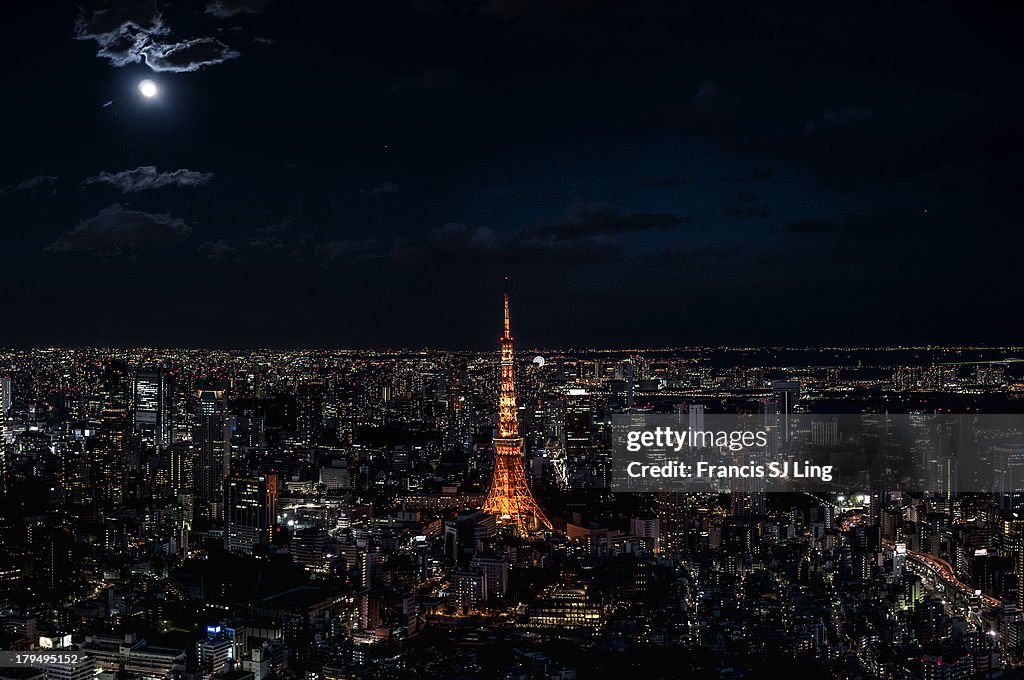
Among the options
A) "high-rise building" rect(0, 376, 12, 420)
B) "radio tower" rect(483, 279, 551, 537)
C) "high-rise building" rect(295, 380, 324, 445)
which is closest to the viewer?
"high-rise building" rect(0, 376, 12, 420)

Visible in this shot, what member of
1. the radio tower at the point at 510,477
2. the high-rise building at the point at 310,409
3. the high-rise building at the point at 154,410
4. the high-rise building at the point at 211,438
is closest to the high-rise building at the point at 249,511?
the high-rise building at the point at 211,438

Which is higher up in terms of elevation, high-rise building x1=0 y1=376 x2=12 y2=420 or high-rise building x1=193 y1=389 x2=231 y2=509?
high-rise building x1=0 y1=376 x2=12 y2=420

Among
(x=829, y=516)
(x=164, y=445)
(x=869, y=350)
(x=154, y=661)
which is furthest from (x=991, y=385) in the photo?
(x=164, y=445)

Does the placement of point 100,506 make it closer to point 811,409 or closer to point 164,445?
point 164,445

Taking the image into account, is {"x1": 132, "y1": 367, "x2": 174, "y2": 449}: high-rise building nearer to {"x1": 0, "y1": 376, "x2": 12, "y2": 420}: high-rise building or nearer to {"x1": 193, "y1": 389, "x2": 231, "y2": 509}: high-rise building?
{"x1": 193, "y1": 389, "x2": 231, "y2": 509}: high-rise building

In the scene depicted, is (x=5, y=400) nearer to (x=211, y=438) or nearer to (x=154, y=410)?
(x=154, y=410)

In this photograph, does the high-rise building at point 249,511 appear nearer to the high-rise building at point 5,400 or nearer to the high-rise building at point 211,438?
the high-rise building at point 211,438

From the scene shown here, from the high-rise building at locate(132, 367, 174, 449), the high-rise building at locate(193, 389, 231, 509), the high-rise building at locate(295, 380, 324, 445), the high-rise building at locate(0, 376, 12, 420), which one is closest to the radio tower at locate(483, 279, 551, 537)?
the high-rise building at locate(295, 380, 324, 445)
